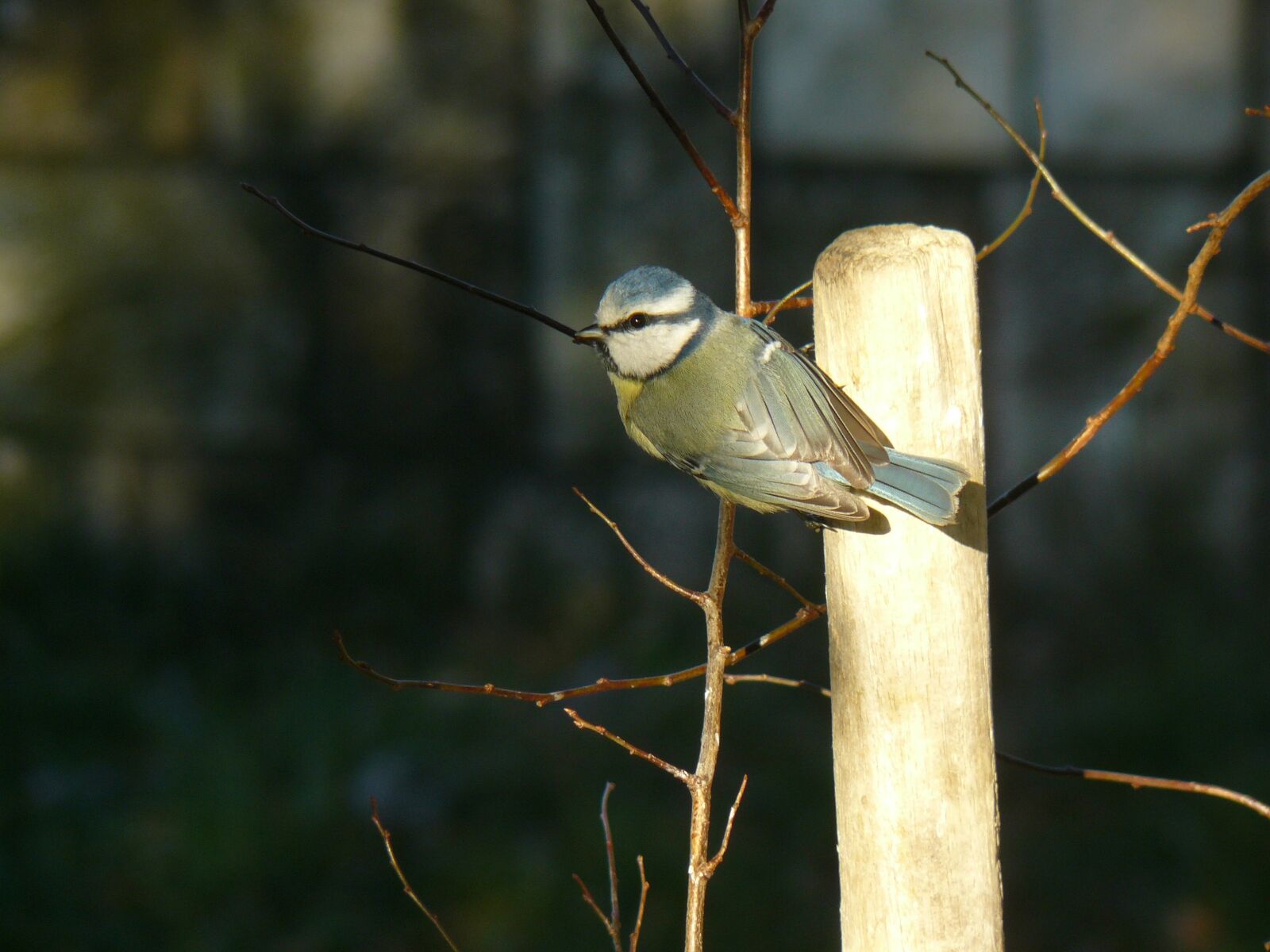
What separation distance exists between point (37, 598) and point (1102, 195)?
3.62 metres

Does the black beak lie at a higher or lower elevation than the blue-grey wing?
higher

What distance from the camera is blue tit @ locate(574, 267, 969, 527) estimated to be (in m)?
1.30

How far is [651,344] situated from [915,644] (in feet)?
2.17

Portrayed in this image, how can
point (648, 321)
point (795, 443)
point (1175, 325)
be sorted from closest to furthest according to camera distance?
point (1175, 325) → point (795, 443) → point (648, 321)

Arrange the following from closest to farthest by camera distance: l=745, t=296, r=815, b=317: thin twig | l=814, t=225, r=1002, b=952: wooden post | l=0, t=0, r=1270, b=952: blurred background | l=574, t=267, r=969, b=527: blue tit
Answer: l=814, t=225, r=1002, b=952: wooden post < l=574, t=267, r=969, b=527: blue tit < l=745, t=296, r=815, b=317: thin twig < l=0, t=0, r=1270, b=952: blurred background

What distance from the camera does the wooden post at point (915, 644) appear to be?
3.91 ft

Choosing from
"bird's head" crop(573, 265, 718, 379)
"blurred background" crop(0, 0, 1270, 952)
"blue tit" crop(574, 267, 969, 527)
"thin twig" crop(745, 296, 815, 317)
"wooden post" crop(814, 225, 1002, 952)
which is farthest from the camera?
"blurred background" crop(0, 0, 1270, 952)

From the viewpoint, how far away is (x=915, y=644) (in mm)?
1193

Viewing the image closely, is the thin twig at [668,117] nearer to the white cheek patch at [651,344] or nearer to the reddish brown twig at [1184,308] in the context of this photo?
the white cheek patch at [651,344]

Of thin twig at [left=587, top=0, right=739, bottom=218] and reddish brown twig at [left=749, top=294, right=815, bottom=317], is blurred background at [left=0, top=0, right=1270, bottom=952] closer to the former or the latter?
reddish brown twig at [left=749, top=294, right=815, bottom=317]

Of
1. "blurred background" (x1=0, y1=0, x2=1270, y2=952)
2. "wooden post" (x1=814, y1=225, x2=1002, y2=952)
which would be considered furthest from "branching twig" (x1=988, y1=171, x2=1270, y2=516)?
"blurred background" (x1=0, y1=0, x2=1270, y2=952)

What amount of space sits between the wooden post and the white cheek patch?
448mm

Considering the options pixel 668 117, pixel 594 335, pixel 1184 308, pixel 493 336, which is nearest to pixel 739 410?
pixel 594 335

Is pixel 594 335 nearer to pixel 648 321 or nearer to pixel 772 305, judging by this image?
pixel 648 321
